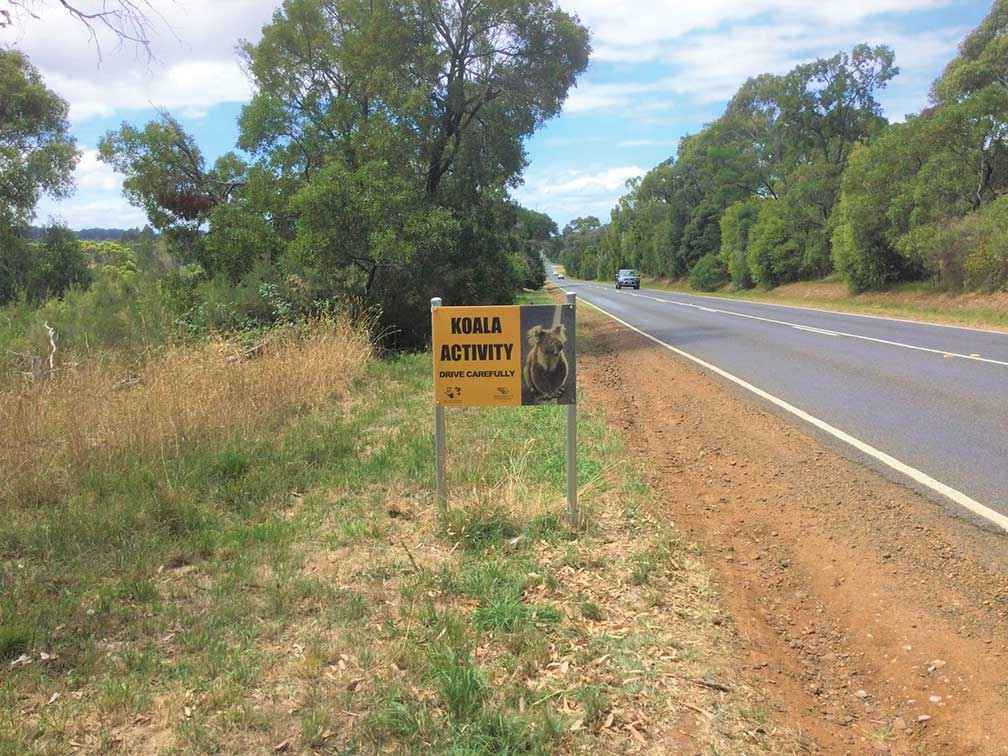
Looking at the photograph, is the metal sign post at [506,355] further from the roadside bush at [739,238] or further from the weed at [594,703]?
the roadside bush at [739,238]

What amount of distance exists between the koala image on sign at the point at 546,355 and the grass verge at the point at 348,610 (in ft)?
2.56

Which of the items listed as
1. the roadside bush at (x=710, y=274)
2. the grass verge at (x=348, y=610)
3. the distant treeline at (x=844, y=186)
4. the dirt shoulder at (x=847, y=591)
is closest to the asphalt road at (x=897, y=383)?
the dirt shoulder at (x=847, y=591)

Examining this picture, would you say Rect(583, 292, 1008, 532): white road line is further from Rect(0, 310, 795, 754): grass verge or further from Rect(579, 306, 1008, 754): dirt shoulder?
Rect(0, 310, 795, 754): grass verge

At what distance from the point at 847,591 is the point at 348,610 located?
2719 millimetres

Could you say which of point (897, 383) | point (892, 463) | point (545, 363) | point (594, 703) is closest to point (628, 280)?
point (897, 383)

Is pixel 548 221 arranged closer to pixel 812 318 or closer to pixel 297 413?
pixel 812 318

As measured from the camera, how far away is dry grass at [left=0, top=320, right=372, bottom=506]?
569 centimetres

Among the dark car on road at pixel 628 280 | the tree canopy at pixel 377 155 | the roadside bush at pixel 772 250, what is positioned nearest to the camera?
the tree canopy at pixel 377 155

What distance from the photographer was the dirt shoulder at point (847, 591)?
3.06 metres

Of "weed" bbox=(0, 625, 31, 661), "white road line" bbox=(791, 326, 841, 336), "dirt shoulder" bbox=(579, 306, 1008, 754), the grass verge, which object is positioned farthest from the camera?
"white road line" bbox=(791, 326, 841, 336)

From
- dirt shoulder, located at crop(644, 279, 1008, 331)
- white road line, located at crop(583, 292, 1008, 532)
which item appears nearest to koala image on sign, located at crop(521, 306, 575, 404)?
white road line, located at crop(583, 292, 1008, 532)

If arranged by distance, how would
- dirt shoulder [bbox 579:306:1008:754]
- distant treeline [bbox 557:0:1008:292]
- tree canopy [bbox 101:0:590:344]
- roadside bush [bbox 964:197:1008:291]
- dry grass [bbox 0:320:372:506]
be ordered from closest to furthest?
dirt shoulder [bbox 579:306:1008:754] → dry grass [bbox 0:320:372:506] → tree canopy [bbox 101:0:590:344] → roadside bush [bbox 964:197:1008:291] → distant treeline [bbox 557:0:1008:292]

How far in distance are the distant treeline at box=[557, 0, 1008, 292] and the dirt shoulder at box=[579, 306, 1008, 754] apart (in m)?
22.3

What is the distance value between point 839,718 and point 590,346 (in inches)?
603
